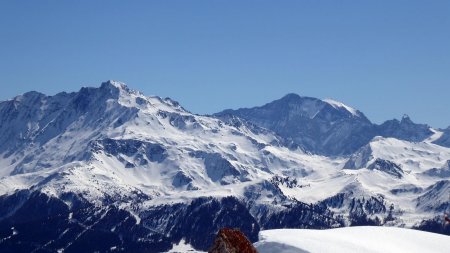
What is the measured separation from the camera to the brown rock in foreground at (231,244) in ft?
109

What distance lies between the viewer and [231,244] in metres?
33.6

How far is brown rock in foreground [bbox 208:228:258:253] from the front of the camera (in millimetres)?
33375

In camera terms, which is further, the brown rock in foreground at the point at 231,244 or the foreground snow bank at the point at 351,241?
the foreground snow bank at the point at 351,241

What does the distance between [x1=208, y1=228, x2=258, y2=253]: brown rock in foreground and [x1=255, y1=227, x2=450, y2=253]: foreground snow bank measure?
101 meters

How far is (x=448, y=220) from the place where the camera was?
34.0 m

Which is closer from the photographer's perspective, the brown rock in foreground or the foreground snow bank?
the brown rock in foreground

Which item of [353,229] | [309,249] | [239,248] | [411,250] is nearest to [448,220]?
[239,248]

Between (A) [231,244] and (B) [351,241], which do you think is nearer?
(A) [231,244]

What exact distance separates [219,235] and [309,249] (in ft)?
340

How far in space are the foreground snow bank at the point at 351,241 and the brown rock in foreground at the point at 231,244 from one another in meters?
101

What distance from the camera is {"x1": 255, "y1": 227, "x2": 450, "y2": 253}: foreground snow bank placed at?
13675 centimetres

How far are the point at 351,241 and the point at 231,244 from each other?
119 m

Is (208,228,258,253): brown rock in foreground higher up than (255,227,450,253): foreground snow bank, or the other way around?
(255,227,450,253): foreground snow bank

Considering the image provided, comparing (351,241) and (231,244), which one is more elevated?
(351,241)
